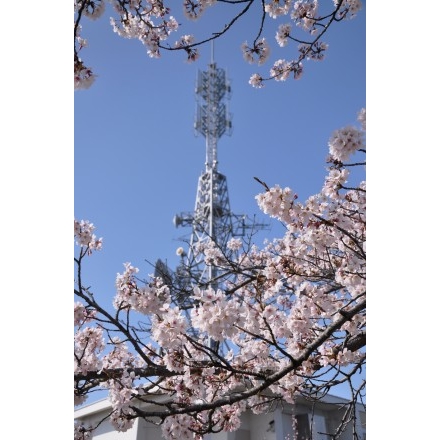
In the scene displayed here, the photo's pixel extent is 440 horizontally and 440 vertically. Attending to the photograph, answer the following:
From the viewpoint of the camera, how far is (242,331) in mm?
1207

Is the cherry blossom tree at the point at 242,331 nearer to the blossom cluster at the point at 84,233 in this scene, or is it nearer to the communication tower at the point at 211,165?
the blossom cluster at the point at 84,233

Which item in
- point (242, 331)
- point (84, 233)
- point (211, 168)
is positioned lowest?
point (242, 331)

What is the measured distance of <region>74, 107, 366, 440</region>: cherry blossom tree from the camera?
116cm

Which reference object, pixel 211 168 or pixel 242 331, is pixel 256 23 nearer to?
pixel 242 331

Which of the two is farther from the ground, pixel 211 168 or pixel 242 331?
pixel 211 168

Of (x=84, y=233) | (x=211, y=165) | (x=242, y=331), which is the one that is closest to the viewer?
(x=242, y=331)

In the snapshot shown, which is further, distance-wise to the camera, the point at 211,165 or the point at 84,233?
the point at 211,165

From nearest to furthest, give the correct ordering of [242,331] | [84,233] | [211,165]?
[242,331], [84,233], [211,165]

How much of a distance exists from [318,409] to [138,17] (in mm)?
3840

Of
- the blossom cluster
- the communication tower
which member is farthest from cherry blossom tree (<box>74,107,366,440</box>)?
the communication tower

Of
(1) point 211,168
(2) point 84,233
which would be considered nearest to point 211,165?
(1) point 211,168
